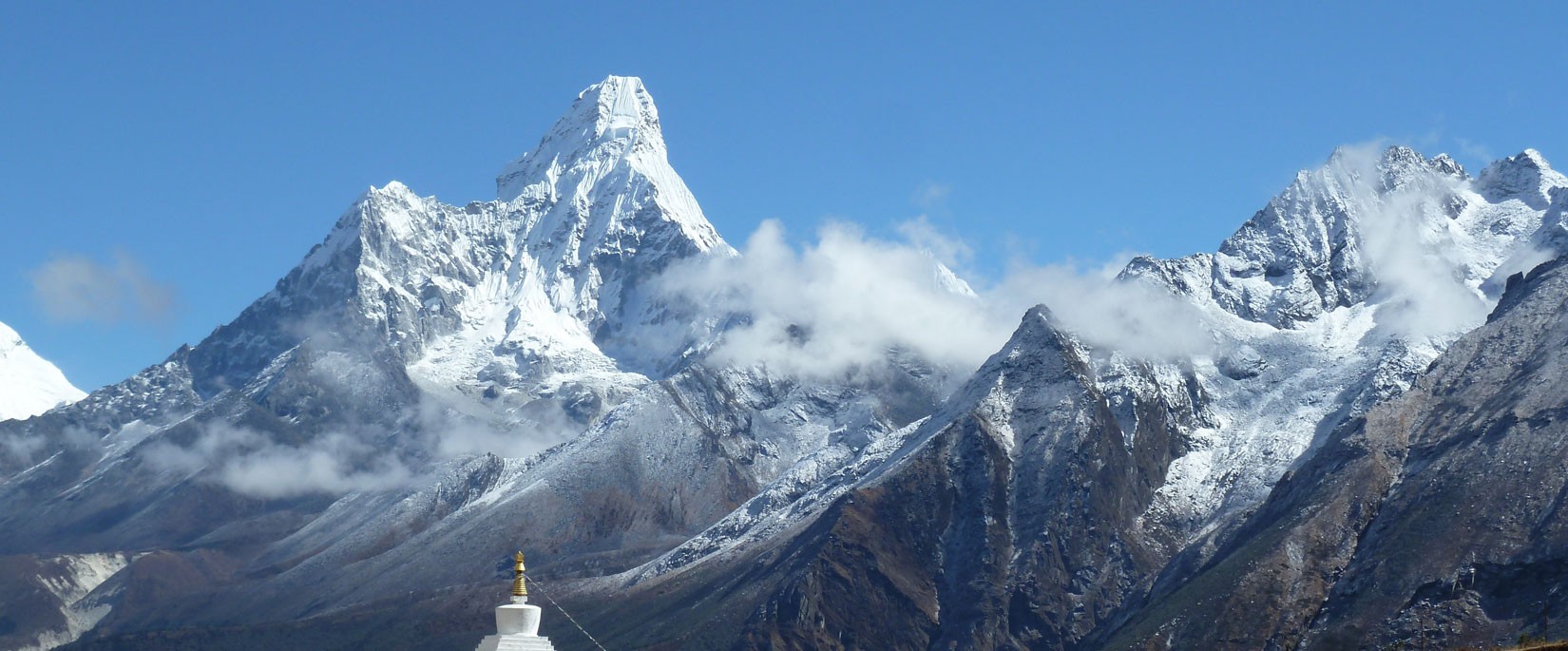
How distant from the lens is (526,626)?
8650 centimetres

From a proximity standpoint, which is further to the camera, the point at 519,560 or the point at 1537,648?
the point at 1537,648

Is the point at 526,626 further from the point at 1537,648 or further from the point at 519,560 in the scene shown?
the point at 1537,648

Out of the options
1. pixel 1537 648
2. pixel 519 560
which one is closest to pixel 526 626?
pixel 519 560

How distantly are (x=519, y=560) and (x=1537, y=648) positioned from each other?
156 feet

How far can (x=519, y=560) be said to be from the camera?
88500mm

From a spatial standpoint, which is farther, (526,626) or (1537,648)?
(1537,648)

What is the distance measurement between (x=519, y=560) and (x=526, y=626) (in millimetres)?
3173

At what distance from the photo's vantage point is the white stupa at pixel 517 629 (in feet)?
279

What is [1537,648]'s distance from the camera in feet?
328

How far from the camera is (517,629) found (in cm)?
8644

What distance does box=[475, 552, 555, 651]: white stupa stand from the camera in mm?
85188
